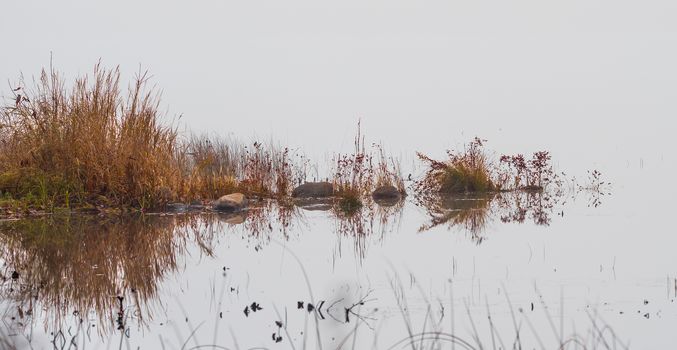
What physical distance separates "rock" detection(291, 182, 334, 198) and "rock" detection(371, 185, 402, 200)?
882mm

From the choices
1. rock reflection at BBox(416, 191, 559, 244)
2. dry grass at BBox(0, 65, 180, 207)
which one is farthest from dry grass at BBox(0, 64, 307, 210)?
rock reflection at BBox(416, 191, 559, 244)

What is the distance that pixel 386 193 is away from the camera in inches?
597

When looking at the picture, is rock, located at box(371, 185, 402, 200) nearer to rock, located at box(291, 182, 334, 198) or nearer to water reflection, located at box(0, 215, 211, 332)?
rock, located at box(291, 182, 334, 198)

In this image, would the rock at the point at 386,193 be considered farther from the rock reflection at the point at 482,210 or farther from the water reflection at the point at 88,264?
the water reflection at the point at 88,264

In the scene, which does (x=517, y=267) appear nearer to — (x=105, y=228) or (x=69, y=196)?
(x=105, y=228)

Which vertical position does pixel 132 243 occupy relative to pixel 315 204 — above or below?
below

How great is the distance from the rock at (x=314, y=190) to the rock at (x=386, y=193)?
882 mm

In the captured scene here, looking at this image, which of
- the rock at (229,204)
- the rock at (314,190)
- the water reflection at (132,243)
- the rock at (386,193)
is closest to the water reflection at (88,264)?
the water reflection at (132,243)

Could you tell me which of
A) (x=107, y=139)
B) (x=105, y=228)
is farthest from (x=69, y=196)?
(x=105, y=228)

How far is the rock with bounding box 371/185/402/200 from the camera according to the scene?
49.6ft

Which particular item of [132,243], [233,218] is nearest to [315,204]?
[233,218]

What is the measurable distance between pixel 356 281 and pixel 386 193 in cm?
1009

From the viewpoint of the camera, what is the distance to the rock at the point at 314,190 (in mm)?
14992

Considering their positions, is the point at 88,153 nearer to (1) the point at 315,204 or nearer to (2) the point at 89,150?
(2) the point at 89,150
